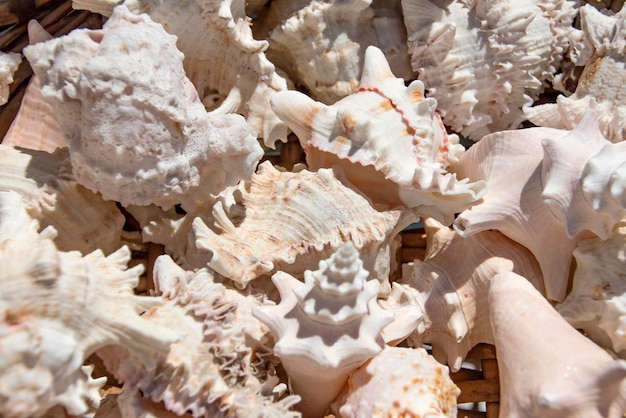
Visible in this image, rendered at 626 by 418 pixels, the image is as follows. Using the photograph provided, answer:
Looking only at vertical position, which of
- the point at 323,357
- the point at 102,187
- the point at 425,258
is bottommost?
the point at 425,258

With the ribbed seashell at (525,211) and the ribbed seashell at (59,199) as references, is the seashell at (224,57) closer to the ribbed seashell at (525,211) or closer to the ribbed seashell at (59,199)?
the ribbed seashell at (59,199)

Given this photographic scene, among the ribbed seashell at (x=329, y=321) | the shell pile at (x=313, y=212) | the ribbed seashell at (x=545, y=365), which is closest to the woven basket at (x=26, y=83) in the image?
the shell pile at (x=313, y=212)

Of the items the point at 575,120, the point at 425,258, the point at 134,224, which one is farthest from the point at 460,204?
the point at 134,224

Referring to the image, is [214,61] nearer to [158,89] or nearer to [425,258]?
[158,89]

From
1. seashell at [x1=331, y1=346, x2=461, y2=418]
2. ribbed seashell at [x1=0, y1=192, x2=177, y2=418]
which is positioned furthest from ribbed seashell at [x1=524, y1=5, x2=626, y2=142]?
ribbed seashell at [x1=0, y1=192, x2=177, y2=418]

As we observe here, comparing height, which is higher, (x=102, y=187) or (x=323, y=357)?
(x=102, y=187)

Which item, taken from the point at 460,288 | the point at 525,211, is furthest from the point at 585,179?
the point at 460,288

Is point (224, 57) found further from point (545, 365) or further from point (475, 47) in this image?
point (545, 365)

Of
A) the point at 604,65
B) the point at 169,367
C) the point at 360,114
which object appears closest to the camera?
the point at 169,367
